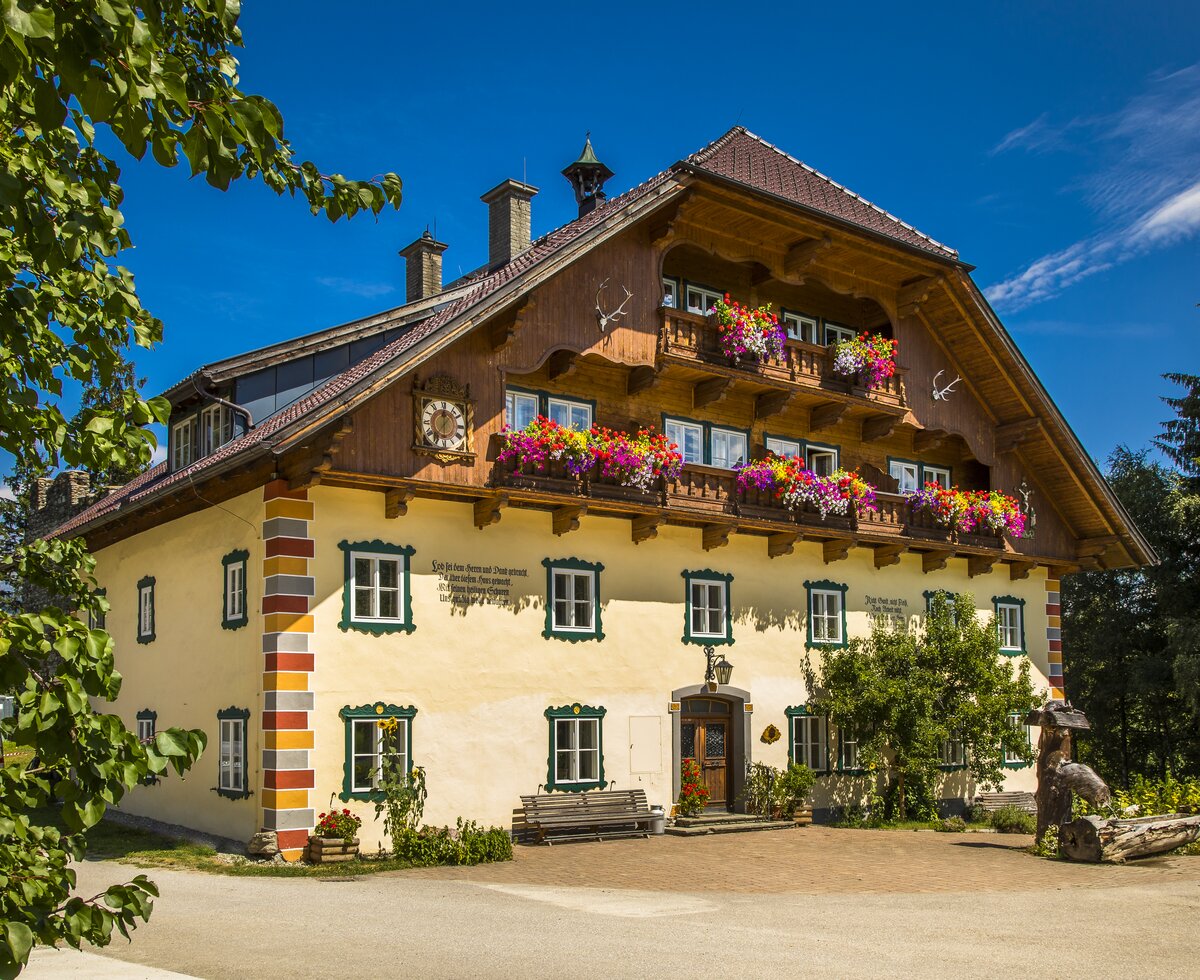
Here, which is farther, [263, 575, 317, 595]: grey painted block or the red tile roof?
the red tile roof

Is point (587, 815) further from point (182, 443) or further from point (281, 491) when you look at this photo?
point (182, 443)

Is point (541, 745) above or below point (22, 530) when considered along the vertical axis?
below

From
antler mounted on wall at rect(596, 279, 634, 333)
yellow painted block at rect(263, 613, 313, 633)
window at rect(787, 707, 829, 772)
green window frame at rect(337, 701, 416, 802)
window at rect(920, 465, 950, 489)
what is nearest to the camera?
yellow painted block at rect(263, 613, 313, 633)

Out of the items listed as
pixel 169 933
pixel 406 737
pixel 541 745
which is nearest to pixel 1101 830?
pixel 541 745

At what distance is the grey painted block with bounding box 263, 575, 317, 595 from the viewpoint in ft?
59.5

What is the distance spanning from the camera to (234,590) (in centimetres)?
1969

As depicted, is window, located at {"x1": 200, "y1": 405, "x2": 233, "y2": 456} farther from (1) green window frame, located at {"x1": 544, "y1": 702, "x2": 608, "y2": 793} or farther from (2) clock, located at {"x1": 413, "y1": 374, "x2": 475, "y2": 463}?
(1) green window frame, located at {"x1": 544, "y1": 702, "x2": 608, "y2": 793}

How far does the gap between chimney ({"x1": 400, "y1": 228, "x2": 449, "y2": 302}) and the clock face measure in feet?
29.3

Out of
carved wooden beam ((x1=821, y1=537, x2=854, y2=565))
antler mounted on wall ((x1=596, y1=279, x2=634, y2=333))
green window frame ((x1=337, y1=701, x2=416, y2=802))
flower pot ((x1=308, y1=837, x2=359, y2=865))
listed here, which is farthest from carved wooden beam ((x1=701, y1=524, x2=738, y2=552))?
flower pot ((x1=308, y1=837, x2=359, y2=865))

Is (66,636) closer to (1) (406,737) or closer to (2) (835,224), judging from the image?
(1) (406,737)

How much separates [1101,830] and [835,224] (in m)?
12.0

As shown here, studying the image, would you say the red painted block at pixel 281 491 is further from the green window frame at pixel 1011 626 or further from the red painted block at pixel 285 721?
the green window frame at pixel 1011 626

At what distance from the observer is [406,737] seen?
62.8 ft

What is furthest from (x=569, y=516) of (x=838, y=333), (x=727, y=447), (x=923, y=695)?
(x=838, y=333)
